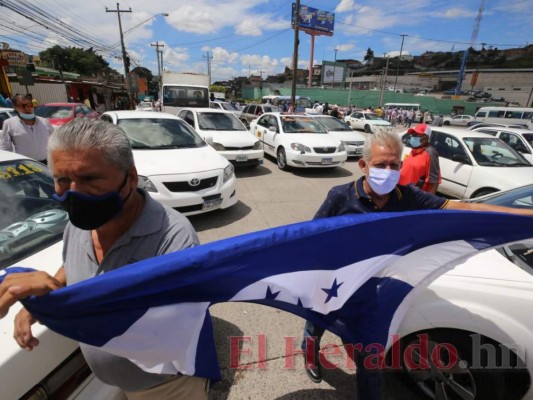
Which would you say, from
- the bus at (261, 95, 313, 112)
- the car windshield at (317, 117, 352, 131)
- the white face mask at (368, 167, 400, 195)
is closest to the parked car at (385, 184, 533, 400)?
the white face mask at (368, 167, 400, 195)

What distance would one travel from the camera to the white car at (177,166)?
451 cm

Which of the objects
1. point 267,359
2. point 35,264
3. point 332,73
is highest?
point 332,73

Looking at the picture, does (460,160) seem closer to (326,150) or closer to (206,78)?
(326,150)

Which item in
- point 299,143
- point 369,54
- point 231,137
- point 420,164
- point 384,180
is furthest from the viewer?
point 369,54

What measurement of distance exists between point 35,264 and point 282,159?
775 centimetres

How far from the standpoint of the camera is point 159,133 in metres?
5.84

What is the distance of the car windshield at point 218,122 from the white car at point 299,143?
3.90 feet

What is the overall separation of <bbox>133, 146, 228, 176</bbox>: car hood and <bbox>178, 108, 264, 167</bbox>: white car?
196 centimetres

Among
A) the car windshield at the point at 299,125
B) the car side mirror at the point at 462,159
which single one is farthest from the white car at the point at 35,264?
the car windshield at the point at 299,125

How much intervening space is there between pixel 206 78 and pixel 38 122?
47.6ft

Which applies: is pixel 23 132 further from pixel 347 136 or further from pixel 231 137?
pixel 347 136

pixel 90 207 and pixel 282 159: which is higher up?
pixel 90 207

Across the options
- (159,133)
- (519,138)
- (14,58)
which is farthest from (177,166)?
(14,58)

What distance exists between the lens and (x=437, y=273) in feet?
5.30
